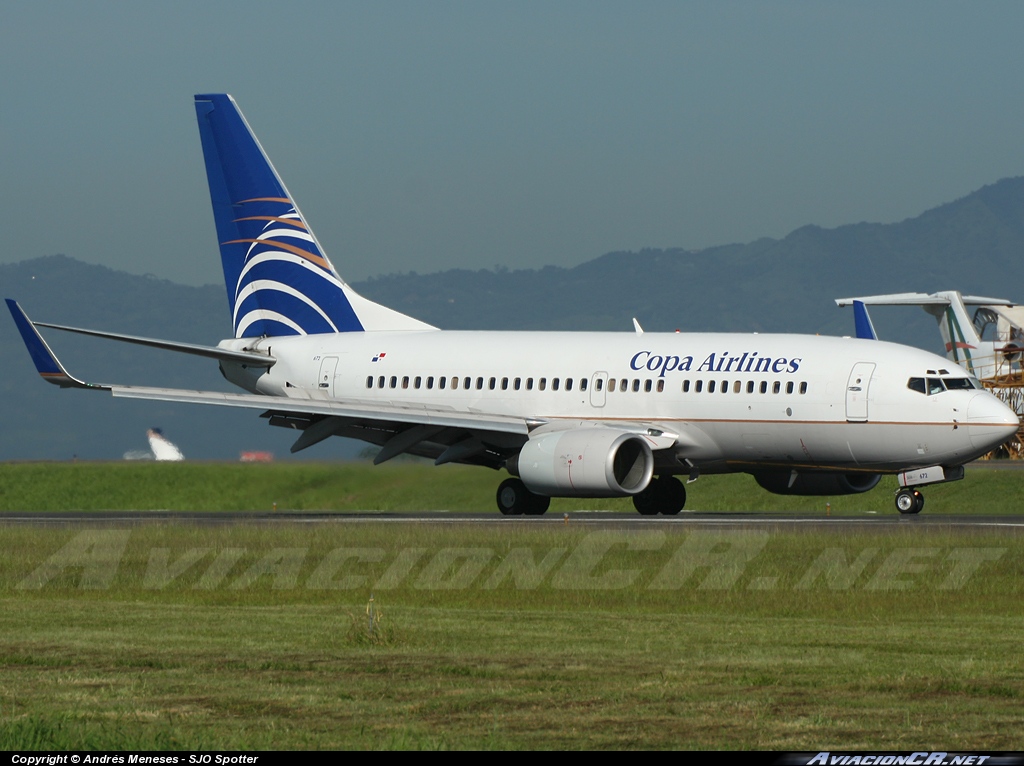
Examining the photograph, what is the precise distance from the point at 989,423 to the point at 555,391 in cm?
973

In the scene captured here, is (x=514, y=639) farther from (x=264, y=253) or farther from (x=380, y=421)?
(x=264, y=253)

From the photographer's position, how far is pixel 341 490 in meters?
42.2

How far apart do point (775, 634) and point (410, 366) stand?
25317 millimetres

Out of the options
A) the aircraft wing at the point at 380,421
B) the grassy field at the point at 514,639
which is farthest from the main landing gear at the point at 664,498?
the grassy field at the point at 514,639

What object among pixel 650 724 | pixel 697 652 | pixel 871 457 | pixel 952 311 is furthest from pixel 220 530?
pixel 952 311

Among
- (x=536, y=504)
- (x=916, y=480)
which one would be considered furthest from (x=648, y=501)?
(x=916, y=480)

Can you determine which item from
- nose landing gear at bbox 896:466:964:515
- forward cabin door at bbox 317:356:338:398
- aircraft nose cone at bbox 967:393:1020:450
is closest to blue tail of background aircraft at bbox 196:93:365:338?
forward cabin door at bbox 317:356:338:398

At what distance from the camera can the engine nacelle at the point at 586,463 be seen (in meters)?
35.0

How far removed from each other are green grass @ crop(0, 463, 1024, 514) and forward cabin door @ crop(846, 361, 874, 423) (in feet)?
18.9

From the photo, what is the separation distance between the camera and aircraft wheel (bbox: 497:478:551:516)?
125ft

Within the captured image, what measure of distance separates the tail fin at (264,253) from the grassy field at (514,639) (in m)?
15.1

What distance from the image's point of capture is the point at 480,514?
130 ft

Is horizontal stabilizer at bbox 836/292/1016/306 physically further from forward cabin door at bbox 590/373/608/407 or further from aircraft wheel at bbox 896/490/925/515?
aircraft wheel at bbox 896/490/925/515

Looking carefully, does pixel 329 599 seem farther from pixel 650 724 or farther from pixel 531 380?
pixel 531 380
